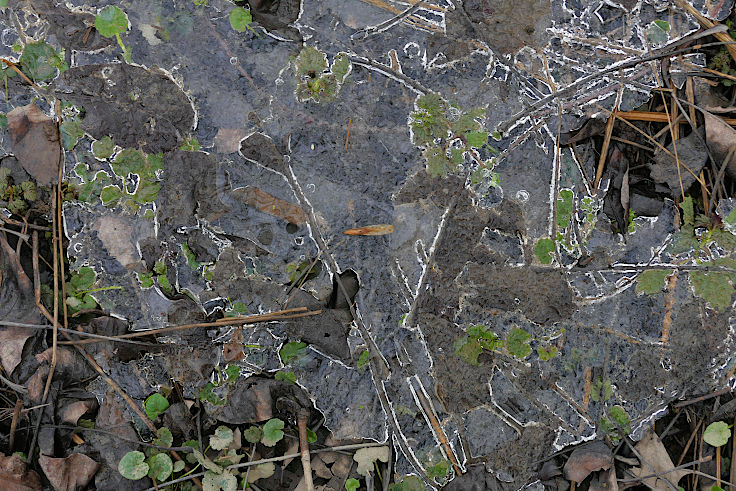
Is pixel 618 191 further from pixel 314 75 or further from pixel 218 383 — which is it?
pixel 218 383

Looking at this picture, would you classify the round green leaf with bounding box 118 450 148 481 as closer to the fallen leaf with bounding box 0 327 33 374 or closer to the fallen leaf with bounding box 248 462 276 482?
the fallen leaf with bounding box 248 462 276 482

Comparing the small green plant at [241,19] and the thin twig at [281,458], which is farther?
the small green plant at [241,19]

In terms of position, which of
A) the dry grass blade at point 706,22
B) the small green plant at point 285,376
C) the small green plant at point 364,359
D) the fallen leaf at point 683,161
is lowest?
the small green plant at point 285,376

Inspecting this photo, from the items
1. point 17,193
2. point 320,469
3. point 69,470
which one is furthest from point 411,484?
→ point 17,193

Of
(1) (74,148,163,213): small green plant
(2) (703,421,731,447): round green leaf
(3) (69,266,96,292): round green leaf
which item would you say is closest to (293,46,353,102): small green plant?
(1) (74,148,163,213): small green plant

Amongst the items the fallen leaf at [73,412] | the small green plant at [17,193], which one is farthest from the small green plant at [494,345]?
the small green plant at [17,193]

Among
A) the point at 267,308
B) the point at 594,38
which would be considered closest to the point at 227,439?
the point at 267,308

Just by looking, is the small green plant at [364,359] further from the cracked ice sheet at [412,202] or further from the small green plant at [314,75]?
the small green plant at [314,75]

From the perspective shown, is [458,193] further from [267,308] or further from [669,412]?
[669,412]
